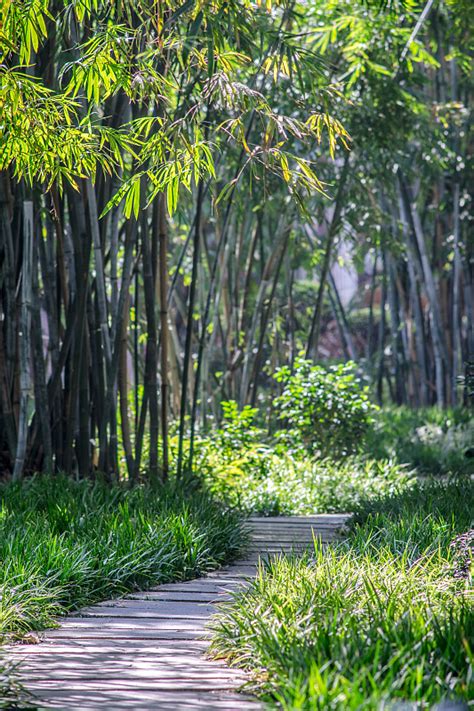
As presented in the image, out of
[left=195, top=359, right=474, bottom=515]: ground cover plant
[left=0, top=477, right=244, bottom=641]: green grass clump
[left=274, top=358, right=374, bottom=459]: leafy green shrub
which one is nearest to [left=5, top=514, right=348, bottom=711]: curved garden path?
[left=0, top=477, right=244, bottom=641]: green grass clump

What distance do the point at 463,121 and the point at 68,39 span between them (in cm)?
524

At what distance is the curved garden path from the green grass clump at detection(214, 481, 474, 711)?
88 mm

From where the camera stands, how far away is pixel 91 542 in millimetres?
3320

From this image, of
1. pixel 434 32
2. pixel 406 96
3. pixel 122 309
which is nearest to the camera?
pixel 122 309

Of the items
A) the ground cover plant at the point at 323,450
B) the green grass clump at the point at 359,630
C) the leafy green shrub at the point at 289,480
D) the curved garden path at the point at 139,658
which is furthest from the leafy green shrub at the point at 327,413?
the green grass clump at the point at 359,630

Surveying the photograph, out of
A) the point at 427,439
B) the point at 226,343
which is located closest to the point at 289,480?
the point at 427,439

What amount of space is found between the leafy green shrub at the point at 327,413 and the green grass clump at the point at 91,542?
9.11ft

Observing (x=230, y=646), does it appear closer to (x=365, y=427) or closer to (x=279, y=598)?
(x=279, y=598)

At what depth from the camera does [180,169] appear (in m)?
3.39

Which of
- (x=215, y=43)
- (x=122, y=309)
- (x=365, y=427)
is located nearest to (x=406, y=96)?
(x=365, y=427)

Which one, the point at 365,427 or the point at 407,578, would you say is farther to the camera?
the point at 365,427

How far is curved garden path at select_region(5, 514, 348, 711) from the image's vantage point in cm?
205

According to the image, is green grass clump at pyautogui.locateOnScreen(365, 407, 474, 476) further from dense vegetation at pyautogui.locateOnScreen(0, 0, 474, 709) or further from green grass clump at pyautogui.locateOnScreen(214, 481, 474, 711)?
green grass clump at pyautogui.locateOnScreen(214, 481, 474, 711)

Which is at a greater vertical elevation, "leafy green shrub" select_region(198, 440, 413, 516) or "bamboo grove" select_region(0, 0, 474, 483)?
"bamboo grove" select_region(0, 0, 474, 483)
